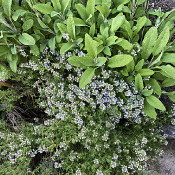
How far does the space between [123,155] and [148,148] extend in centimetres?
34

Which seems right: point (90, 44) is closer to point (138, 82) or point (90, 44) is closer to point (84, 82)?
point (84, 82)

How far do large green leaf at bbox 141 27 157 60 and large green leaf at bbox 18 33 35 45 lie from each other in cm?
128

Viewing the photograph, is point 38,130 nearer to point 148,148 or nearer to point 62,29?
point 62,29

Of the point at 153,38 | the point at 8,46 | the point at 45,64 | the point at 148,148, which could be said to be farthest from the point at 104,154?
the point at 8,46

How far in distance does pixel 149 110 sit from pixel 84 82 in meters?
0.88

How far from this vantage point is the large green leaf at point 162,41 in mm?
1993

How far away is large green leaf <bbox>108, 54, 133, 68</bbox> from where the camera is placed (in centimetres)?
187

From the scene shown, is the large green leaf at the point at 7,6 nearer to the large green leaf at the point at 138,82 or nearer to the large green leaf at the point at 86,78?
the large green leaf at the point at 86,78

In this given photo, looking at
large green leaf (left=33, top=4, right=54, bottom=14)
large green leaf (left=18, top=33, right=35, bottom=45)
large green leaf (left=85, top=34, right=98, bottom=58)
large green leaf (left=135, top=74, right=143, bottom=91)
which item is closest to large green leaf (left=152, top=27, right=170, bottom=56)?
large green leaf (left=135, top=74, right=143, bottom=91)

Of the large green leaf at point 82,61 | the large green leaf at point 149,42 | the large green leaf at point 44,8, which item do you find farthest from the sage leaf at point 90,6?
the large green leaf at point 149,42

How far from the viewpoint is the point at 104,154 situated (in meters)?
2.14

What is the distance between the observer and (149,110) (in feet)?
7.15

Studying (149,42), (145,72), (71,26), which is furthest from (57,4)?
(145,72)

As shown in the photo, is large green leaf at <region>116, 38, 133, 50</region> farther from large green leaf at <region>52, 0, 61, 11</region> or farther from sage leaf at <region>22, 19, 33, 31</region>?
sage leaf at <region>22, 19, 33, 31</region>
